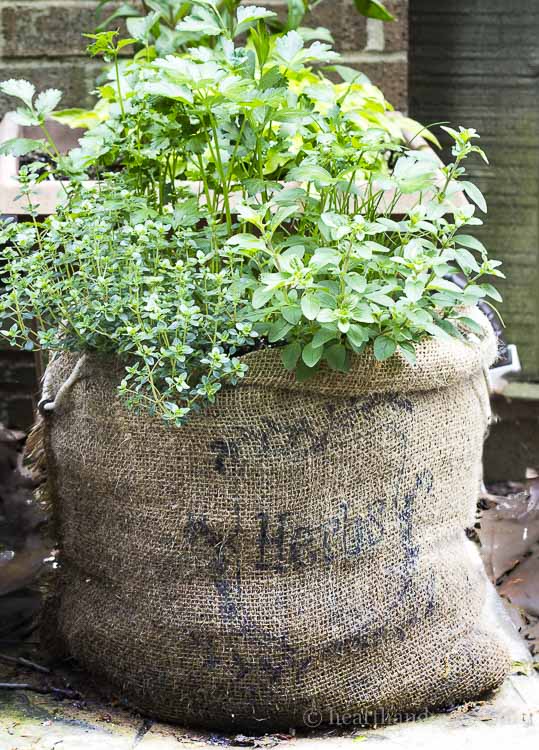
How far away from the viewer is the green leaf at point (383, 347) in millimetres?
1363

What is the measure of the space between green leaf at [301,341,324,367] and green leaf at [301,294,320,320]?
5 centimetres

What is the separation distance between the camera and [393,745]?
1.46m

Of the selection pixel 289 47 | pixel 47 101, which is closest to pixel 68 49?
pixel 47 101

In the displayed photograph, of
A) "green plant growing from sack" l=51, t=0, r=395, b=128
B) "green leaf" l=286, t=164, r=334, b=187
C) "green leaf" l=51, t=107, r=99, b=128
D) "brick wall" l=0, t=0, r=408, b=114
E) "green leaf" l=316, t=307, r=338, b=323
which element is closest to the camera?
"green leaf" l=316, t=307, r=338, b=323

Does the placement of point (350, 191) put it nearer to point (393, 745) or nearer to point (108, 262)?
point (108, 262)

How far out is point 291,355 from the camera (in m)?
1.38

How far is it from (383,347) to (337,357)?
66 mm

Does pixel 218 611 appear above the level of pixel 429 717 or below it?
above

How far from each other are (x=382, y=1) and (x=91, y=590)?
1669 mm

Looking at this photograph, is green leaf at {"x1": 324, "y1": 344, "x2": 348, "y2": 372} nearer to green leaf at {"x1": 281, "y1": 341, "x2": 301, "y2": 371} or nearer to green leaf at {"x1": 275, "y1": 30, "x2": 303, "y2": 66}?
green leaf at {"x1": 281, "y1": 341, "x2": 301, "y2": 371}

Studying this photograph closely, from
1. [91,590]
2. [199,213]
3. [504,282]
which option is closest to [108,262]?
[199,213]

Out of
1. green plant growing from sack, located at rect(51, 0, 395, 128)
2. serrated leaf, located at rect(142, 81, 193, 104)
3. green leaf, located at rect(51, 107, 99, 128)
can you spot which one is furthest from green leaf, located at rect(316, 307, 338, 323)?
green leaf, located at rect(51, 107, 99, 128)

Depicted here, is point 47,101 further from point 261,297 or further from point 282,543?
point 282,543

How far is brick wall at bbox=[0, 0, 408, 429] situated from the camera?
2.50m
